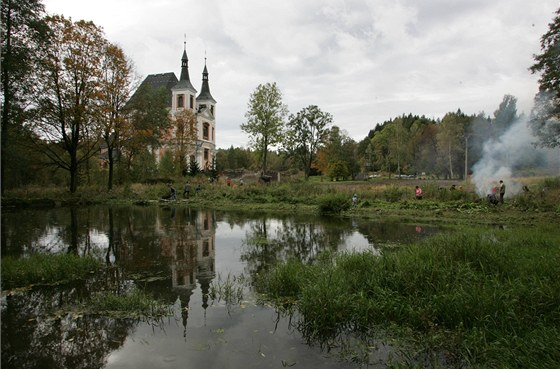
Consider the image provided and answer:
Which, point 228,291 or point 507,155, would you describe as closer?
point 228,291

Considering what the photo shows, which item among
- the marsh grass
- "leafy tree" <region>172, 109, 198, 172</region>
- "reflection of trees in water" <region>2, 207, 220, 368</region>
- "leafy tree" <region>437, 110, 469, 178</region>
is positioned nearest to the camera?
"reflection of trees in water" <region>2, 207, 220, 368</region>

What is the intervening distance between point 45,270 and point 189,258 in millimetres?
3476

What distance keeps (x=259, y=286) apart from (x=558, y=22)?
95.2 ft

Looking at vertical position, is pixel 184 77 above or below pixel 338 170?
above

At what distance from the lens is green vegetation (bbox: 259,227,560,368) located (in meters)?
4.53

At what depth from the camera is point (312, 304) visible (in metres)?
5.63

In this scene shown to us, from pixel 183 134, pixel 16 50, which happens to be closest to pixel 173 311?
pixel 16 50

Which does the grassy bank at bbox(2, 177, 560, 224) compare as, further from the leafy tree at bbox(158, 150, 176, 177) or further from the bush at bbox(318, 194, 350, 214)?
the leafy tree at bbox(158, 150, 176, 177)

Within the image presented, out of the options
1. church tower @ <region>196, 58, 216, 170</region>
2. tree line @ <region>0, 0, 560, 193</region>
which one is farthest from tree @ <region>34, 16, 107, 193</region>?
church tower @ <region>196, 58, 216, 170</region>

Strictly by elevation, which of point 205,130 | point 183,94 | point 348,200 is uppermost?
point 183,94

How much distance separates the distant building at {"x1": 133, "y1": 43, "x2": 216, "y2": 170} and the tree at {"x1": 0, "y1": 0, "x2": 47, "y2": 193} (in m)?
32.6

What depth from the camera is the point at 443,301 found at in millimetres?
5504

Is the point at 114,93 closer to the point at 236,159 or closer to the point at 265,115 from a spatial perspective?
the point at 265,115

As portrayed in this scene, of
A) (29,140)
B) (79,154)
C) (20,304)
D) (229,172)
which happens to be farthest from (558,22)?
(229,172)
